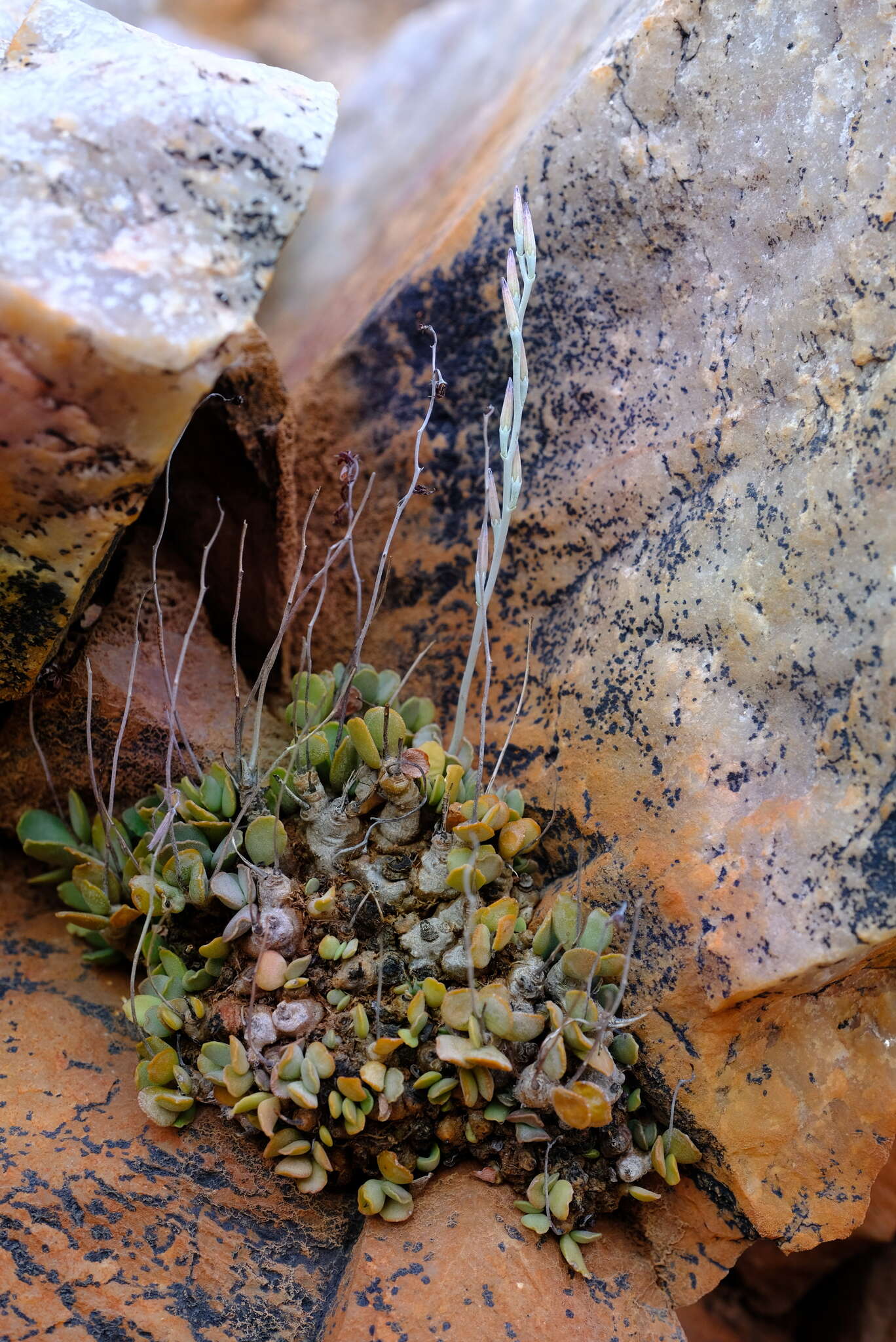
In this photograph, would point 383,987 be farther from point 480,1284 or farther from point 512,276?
point 512,276

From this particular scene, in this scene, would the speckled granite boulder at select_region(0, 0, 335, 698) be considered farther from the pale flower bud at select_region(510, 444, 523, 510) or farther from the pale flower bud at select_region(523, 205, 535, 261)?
the pale flower bud at select_region(510, 444, 523, 510)

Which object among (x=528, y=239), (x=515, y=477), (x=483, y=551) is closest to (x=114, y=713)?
(x=483, y=551)

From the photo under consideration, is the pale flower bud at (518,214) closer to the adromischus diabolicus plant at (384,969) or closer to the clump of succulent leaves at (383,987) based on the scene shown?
the adromischus diabolicus plant at (384,969)

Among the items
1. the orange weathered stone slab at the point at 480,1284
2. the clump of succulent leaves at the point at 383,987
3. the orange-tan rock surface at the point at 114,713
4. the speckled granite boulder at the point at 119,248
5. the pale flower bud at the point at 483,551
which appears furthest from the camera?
the orange-tan rock surface at the point at 114,713

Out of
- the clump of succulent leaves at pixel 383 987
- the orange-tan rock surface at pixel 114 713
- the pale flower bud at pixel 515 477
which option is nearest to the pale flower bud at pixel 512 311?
the pale flower bud at pixel 515 477

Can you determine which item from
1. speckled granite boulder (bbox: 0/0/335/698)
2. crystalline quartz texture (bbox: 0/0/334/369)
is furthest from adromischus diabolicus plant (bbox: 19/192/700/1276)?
crystalline quartz texture (bbox: 0/0/334/369)

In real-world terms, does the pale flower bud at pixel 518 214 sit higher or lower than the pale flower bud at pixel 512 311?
higher
